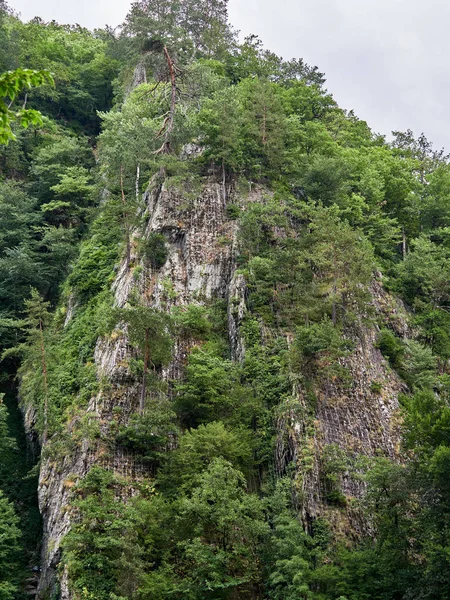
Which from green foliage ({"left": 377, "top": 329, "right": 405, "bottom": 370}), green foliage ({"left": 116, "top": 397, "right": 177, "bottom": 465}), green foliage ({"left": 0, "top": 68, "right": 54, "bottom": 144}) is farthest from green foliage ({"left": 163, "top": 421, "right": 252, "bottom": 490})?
green foliage ({"left": 0, "top": 68, "right": 54, "bottom": 144})

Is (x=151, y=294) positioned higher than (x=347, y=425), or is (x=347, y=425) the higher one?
(x=151, y=294)

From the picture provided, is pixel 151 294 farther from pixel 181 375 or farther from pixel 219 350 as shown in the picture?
pixel 181 375

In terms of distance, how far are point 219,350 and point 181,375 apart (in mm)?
1975

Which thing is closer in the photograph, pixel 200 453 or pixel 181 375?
pixel 200 453

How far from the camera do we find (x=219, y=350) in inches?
924

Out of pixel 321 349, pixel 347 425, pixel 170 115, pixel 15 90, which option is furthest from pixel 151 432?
pixel 170 115

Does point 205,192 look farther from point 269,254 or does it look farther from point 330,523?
point 330,523

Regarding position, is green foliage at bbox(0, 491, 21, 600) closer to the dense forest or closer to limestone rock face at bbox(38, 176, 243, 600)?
the dense forest

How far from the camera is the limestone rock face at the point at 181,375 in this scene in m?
19.1

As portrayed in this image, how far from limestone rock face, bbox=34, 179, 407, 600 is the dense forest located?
0.15m

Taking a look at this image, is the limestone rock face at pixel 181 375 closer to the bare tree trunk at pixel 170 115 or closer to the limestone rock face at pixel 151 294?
the limestone rock face at pixel 151 294

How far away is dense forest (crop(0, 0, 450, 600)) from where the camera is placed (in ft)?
51.6

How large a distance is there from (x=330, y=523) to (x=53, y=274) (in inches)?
829

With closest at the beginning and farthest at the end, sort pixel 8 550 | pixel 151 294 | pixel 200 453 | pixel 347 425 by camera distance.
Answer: pixel 200 453 < pixel 8 550 < pixel 347 425 < pixel 151 294
